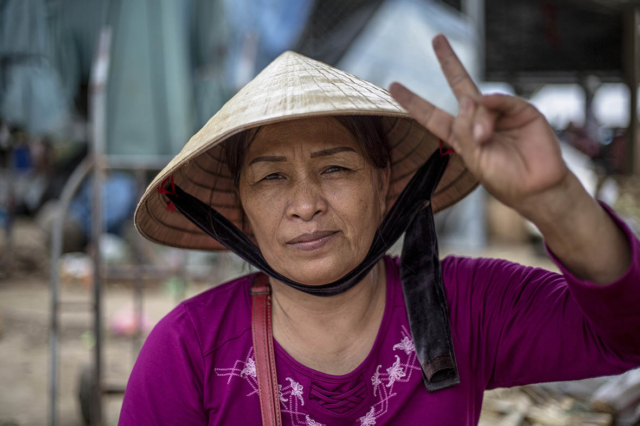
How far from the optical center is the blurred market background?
356cm

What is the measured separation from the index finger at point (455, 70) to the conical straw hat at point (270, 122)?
12.1 inches

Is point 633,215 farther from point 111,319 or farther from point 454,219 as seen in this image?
point 111,319

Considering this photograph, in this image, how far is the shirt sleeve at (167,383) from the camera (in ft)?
4.74

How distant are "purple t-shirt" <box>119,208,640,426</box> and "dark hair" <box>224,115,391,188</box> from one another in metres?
0.42

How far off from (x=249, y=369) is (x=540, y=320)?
0.79 meters

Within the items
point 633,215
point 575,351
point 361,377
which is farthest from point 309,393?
point 633,215

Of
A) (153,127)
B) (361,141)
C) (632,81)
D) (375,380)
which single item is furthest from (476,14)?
(375,380)

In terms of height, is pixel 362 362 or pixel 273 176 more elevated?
pixel 273 176

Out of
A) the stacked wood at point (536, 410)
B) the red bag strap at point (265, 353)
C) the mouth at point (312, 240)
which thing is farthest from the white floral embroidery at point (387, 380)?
the stacked wood at point (536, 410)

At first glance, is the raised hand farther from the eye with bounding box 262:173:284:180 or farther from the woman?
the eye with bounding box 262:173:284:180

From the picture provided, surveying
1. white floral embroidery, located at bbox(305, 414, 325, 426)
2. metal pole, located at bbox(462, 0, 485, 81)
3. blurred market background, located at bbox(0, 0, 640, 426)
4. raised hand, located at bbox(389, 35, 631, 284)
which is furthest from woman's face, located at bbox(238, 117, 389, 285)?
metal pole, located at bbox(462, 0, 485, 81)

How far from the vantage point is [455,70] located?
40.8 inches

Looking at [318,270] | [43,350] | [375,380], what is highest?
[318,270]

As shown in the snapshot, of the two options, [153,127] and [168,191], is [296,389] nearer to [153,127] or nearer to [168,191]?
[168,191]
